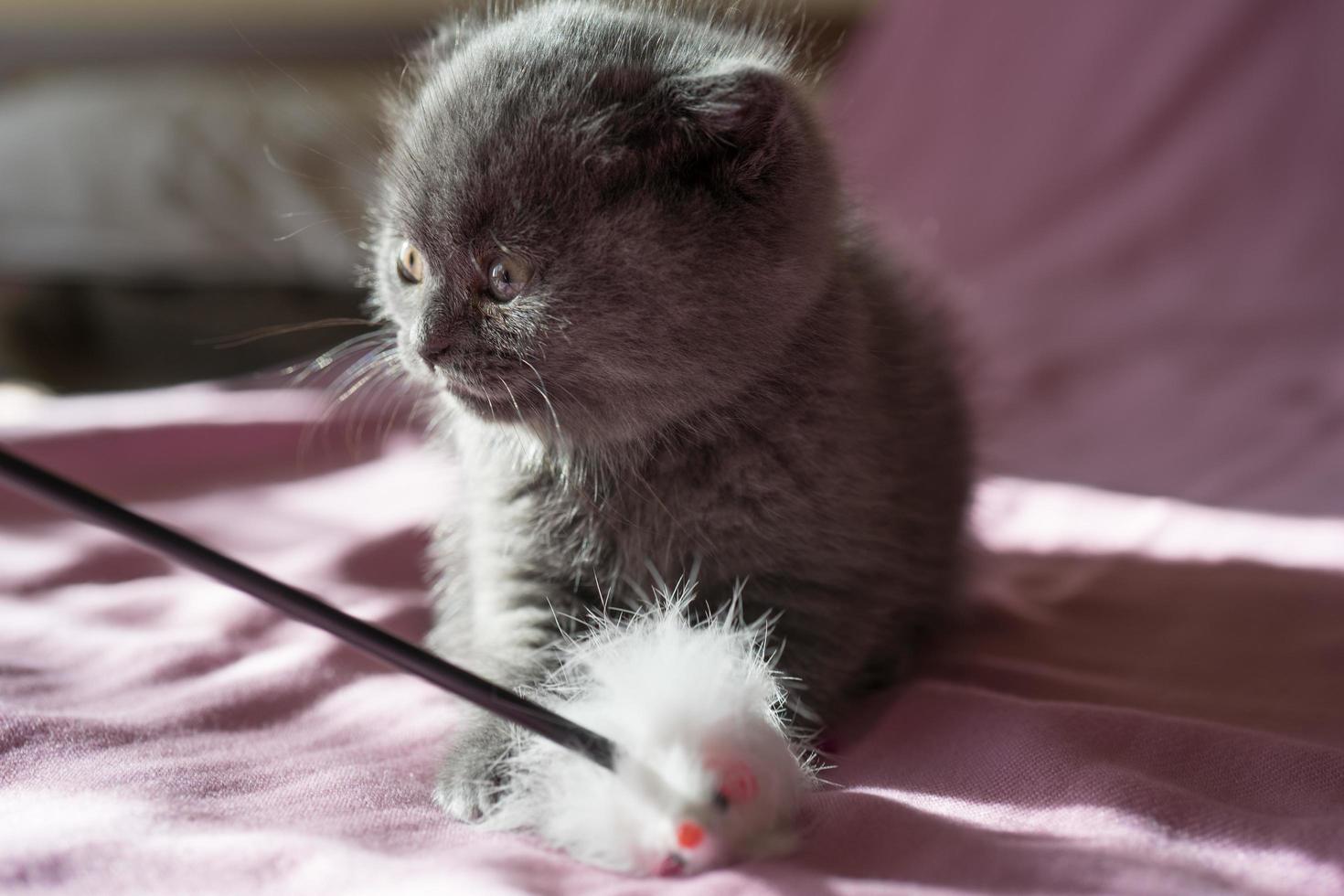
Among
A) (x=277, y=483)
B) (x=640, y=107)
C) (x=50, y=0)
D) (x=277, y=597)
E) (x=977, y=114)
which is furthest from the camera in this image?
(x=50, y=0)

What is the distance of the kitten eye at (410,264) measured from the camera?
3.37 ft

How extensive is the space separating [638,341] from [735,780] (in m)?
0.36

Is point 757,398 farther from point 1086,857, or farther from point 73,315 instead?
point 73,315

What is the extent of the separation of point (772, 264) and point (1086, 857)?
1.69ft

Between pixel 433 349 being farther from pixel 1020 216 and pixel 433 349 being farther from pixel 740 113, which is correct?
pixel 1020 216

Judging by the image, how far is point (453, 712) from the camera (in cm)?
108

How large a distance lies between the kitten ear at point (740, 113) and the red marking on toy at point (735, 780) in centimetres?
47

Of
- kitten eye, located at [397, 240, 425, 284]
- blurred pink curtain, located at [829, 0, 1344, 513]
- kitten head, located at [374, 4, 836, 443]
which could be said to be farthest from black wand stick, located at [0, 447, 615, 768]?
blurred pink curtain, located at [829, 0, 1344, 513]

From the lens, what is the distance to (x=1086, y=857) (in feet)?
2.51

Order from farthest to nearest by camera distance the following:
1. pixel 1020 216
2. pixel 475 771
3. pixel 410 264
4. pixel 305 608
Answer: pixel 1020 216 < pixel 410 264 < pixel 475 771 < pixel 305 608

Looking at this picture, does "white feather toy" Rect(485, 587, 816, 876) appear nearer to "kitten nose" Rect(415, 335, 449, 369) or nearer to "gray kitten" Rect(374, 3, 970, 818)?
"gray kitten" Rect(374, 3, 970, 818)

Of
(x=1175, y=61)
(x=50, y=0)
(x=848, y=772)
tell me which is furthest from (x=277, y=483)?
(x=50, y=0)

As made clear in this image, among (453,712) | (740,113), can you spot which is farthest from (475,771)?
(740,113)

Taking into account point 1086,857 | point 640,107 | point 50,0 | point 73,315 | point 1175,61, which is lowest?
point 1086,857
